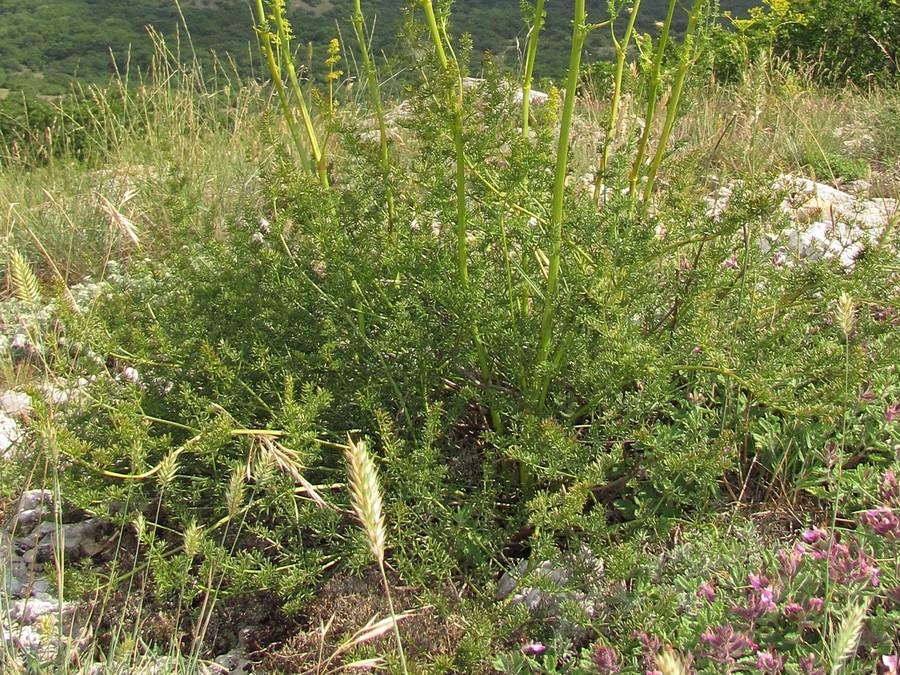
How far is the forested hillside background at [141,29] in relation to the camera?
14141 millimetres

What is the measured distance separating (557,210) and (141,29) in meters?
26.2

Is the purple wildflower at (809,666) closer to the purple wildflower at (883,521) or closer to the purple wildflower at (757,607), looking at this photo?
the purple wildflower at (757,607)

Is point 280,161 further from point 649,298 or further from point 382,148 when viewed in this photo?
point 649,298

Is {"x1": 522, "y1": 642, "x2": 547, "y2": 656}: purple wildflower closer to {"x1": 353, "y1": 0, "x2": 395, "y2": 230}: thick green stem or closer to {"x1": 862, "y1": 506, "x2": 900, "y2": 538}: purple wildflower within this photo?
{"x1": 862, "y1": 506, "x2": 900, "y2": 538}: purple wildflower

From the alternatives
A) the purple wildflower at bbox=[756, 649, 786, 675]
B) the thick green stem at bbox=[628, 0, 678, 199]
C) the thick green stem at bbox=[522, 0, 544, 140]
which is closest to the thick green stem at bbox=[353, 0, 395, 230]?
the thick green stem at bbox=[522, 0, 544, 140]

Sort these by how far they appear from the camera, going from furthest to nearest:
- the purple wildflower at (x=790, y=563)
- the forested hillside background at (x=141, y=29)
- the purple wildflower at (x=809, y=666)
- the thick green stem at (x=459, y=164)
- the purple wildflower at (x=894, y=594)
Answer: the forested hillside background at (x=141, y=29) < the thick green stem at (x=459, y=164) < the purple wildflower at (x=790, y=563) < the purple wildflower at (x=894, y=594) < the purple wildflower at (x=809, y=666)

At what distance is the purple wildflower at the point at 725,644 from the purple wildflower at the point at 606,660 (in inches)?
6.4

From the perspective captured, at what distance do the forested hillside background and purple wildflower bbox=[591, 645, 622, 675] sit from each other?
35.8ft

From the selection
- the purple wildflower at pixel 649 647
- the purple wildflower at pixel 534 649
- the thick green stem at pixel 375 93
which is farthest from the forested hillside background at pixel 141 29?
the purple wildflower at pixel 649 647

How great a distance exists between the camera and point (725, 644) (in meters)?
1.48

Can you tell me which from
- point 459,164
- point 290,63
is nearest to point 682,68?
point 459,164

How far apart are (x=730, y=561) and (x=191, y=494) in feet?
4.29

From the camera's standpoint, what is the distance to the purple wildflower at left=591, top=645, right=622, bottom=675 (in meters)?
1.55

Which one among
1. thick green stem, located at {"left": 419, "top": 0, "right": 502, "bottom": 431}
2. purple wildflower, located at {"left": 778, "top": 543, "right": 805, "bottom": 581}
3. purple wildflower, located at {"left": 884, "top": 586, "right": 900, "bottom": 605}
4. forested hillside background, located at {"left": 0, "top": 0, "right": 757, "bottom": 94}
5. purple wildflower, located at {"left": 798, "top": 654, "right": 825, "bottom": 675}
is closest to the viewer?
purple wildflower, located at {"left": 798, "top": 654, "right": 825, "bottom": 675}
